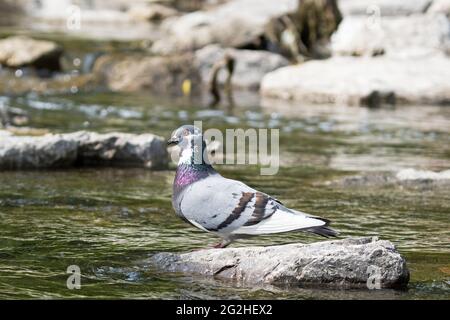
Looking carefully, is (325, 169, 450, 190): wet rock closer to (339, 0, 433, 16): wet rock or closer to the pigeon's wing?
the pigeon's wing

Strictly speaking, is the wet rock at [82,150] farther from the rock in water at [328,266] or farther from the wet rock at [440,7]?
the wet rock at [440,7]

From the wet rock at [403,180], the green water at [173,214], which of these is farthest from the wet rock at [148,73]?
the wet rock at [403,180]

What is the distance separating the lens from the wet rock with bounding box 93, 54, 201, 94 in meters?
21.3

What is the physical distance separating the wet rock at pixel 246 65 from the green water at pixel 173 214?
4715mm

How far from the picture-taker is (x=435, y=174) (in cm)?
1051

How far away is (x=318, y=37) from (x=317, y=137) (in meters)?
9.29

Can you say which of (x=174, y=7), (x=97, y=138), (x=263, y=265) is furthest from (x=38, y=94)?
(x=174, y=7)

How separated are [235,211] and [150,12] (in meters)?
31.3

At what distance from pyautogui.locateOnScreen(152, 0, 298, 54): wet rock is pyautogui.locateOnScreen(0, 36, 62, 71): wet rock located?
3.00m

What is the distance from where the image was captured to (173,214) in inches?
350

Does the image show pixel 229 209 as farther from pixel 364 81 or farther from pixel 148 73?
pixel 148 73

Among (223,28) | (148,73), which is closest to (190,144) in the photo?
(148,73)

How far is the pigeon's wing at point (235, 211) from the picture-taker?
21.2 feet

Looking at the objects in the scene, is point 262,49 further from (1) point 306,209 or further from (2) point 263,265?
(2) point 263,265
